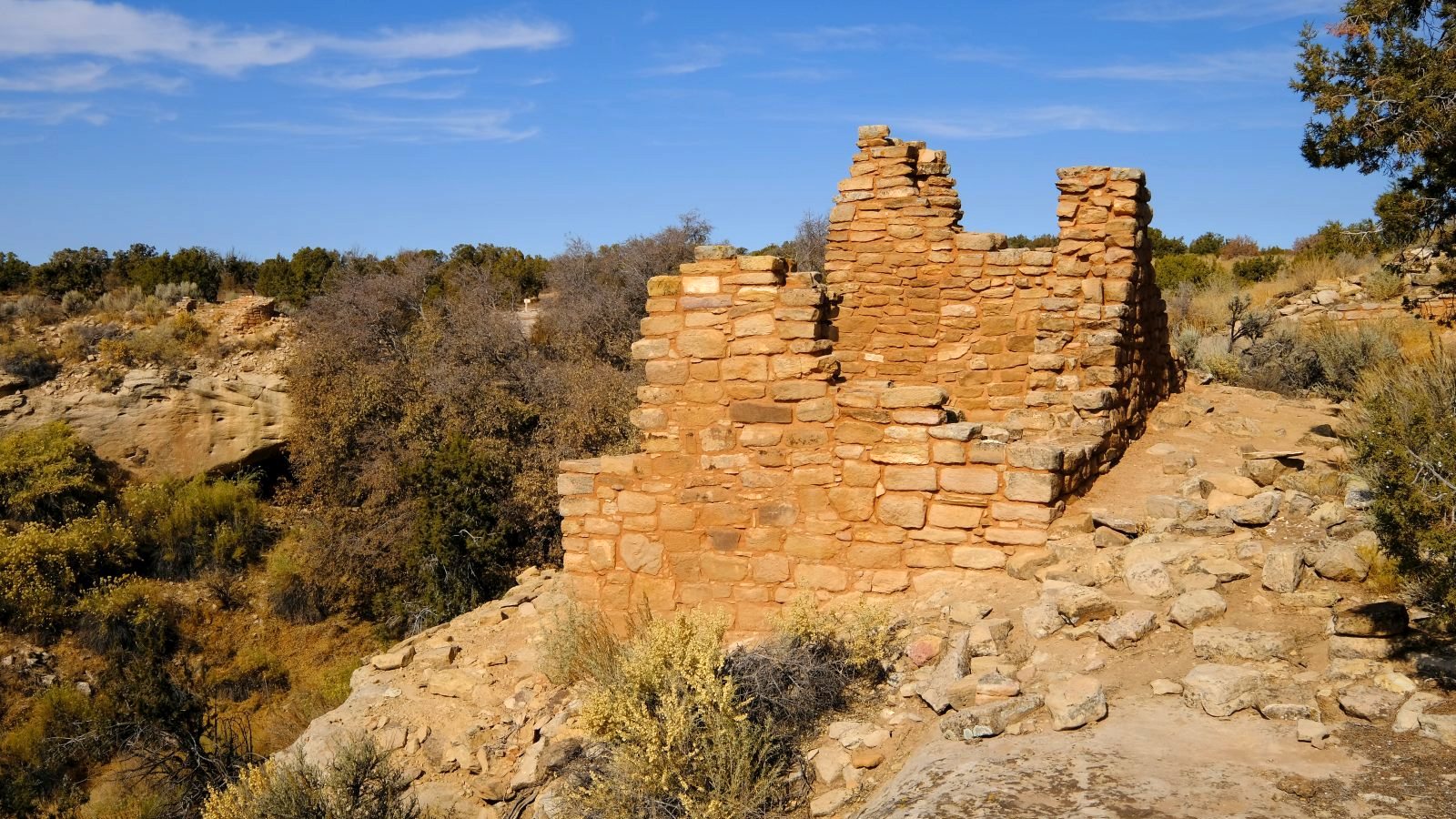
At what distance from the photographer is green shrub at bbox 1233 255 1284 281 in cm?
2602

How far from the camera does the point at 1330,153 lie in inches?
381

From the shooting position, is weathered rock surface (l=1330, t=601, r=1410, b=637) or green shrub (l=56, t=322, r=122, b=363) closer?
weathered rock surface (l=1330, t=601, r=1410, b=637)

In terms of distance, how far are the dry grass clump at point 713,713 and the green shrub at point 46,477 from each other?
13.8m

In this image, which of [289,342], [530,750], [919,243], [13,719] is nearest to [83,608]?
[13,719]

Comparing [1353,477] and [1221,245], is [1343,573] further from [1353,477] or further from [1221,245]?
[1221,245]

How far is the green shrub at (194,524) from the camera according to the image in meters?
15.9

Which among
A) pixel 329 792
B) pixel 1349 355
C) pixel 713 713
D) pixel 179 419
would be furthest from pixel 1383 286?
pixel 179 419

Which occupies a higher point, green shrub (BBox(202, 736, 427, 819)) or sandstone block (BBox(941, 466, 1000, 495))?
sandstone block (BBox(941, 466, 1000, 495))

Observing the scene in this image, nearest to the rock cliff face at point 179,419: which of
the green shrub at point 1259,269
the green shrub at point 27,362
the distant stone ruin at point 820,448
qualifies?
the green shrub at point 27,362

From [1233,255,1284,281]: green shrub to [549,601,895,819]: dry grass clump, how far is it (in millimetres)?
24535

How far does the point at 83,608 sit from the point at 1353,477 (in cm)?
1536

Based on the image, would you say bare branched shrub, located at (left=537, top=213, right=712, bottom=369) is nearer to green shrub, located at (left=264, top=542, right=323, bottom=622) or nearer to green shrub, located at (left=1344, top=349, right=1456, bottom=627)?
green shrub, located at (left=264, top=542, right=323, bottom=622)

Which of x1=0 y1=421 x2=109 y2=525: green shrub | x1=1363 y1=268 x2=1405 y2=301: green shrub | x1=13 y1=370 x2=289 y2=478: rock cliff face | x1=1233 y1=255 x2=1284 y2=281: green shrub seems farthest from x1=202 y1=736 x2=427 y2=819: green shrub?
x1=1233 y1=255 x2=1284 y2=281: green shrub

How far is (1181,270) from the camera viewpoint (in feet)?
85.0
